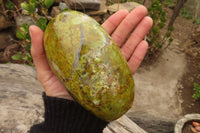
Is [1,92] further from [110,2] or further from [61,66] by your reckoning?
[110,2]

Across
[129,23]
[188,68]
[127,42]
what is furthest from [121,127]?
[188,68]

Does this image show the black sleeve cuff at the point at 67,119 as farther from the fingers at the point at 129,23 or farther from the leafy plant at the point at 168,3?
the leafy plant at the point at 168,3

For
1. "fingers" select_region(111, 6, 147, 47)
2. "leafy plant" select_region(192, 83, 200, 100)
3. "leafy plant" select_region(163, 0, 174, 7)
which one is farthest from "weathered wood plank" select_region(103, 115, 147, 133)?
"leafy plant" select_region(163, 0, 174, 7)

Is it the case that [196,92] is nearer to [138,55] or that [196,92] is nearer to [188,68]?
[188,68]

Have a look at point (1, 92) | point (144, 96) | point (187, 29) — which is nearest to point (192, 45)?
point (187, 29)

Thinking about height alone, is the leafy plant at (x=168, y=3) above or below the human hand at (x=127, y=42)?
below

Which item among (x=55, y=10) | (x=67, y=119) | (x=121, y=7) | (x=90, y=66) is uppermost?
(x=90, y=66)

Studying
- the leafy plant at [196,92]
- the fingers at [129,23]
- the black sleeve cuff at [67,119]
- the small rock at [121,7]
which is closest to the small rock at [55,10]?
the small rock at [121,7]
